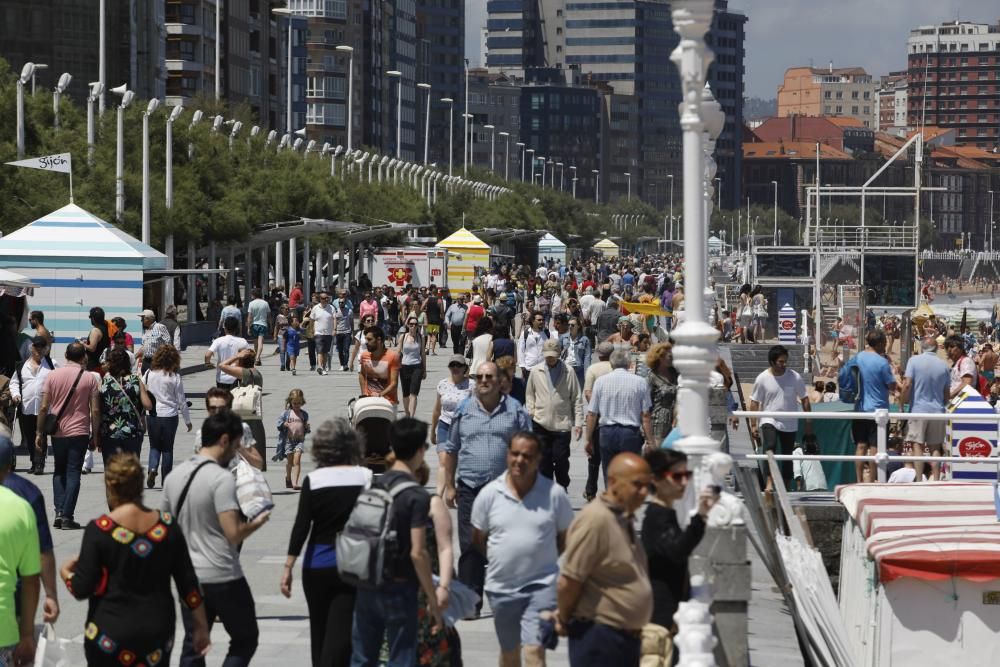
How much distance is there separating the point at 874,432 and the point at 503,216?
306ft

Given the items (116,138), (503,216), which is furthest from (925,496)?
(503,216)

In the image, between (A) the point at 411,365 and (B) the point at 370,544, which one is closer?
(B) the point at 370,544

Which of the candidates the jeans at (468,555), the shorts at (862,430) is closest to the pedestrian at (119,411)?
the jeans at (468,555)

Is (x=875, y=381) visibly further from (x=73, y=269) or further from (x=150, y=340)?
(x=73, y=269)

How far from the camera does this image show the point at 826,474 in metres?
20.2

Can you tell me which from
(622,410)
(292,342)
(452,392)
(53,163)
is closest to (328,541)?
(452,392)

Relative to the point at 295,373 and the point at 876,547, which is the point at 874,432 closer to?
the point at 876,547

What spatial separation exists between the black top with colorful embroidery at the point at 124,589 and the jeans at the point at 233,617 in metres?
0.83

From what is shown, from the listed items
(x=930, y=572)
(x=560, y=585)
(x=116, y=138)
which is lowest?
(x=930, y=572)

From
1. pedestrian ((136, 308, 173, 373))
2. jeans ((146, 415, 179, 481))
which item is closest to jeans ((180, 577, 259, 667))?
jeans ((146, 415, 179, 481))

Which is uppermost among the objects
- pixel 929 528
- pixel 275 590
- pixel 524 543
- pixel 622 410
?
pixel 622 410

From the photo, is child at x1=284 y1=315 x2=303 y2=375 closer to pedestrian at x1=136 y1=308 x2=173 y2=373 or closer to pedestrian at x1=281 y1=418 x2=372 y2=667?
pedestrian at x1=136 y1=308 x2=173 y2=373

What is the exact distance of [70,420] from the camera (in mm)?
15117

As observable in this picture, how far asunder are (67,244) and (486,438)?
18160 mm
